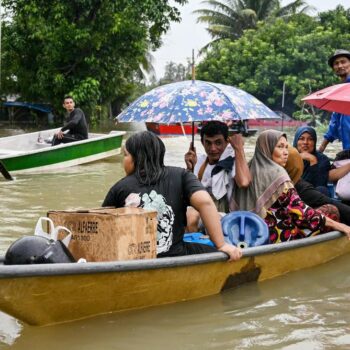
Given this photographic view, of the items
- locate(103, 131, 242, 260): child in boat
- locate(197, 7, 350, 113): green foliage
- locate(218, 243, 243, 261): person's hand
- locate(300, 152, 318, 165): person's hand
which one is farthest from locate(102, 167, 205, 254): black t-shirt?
locate(197, 7, 350, 113): green foliage

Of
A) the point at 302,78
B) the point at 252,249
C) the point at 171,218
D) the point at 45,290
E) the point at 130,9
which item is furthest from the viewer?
the point at 302,78

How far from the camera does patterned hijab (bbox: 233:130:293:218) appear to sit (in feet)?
16.6

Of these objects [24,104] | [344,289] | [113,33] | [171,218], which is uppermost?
[113,33]

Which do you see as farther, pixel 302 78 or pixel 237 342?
pixel 302 78

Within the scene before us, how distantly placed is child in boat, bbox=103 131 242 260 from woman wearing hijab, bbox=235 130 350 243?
915mm

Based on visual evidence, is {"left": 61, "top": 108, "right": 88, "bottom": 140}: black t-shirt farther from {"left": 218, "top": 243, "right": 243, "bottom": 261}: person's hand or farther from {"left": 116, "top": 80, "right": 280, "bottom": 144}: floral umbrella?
{"left": 218, "top": 243, "right": 243, "bottom": 261}: person's hand

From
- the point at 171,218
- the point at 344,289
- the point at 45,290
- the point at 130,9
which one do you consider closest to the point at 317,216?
the point at 344,289

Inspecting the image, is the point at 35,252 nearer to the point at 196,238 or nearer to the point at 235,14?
the point at 196,238

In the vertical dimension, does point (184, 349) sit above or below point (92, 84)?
below

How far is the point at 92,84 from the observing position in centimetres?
1897

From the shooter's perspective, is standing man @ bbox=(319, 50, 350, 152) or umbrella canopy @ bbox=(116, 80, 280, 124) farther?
standing man @ bbox=(319, 50, 350, 152)

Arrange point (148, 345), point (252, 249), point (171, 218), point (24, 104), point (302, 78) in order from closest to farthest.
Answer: point (148, 345) < point (171, 218) < point (252, 249) < point (24, 104) < point (302, 78)

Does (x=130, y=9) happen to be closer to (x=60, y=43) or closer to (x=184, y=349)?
(x=60, y=43)

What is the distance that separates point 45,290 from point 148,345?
76 centimetres
